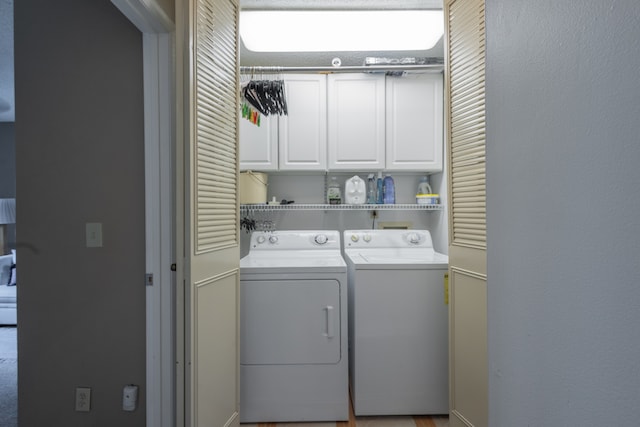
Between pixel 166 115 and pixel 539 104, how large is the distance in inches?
52.2

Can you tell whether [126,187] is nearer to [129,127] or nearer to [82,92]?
[129,127]

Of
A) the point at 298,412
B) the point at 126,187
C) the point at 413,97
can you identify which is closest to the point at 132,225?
the point at 126,187

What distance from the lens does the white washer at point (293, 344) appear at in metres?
1.79

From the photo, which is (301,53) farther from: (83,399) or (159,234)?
(83,399)

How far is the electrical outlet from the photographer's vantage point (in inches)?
56.8

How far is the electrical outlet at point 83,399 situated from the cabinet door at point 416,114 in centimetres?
224

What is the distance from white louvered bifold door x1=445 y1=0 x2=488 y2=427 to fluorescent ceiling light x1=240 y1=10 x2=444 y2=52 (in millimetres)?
367

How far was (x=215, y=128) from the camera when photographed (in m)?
1.46

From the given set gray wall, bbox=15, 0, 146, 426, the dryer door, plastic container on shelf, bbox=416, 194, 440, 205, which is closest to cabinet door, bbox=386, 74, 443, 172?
plastic container on shelf, bbox=416, 194, 440, 205

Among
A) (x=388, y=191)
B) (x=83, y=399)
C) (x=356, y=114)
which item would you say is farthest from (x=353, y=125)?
(x=83, y=399)

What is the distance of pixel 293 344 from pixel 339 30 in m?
1.96

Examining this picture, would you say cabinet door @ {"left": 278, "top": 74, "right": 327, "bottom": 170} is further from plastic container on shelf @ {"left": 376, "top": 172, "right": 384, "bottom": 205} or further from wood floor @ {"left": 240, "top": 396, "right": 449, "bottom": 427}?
wood floor @ {"left": 240, "top": 396, "right": 449, "bottom": 427}

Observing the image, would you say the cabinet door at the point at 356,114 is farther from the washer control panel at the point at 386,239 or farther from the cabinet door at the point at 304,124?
the washer control panel at the point at 386,239

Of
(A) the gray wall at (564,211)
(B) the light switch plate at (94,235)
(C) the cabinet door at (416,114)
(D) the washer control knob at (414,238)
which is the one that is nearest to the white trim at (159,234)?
(B) the light switch plate at (94,235)
